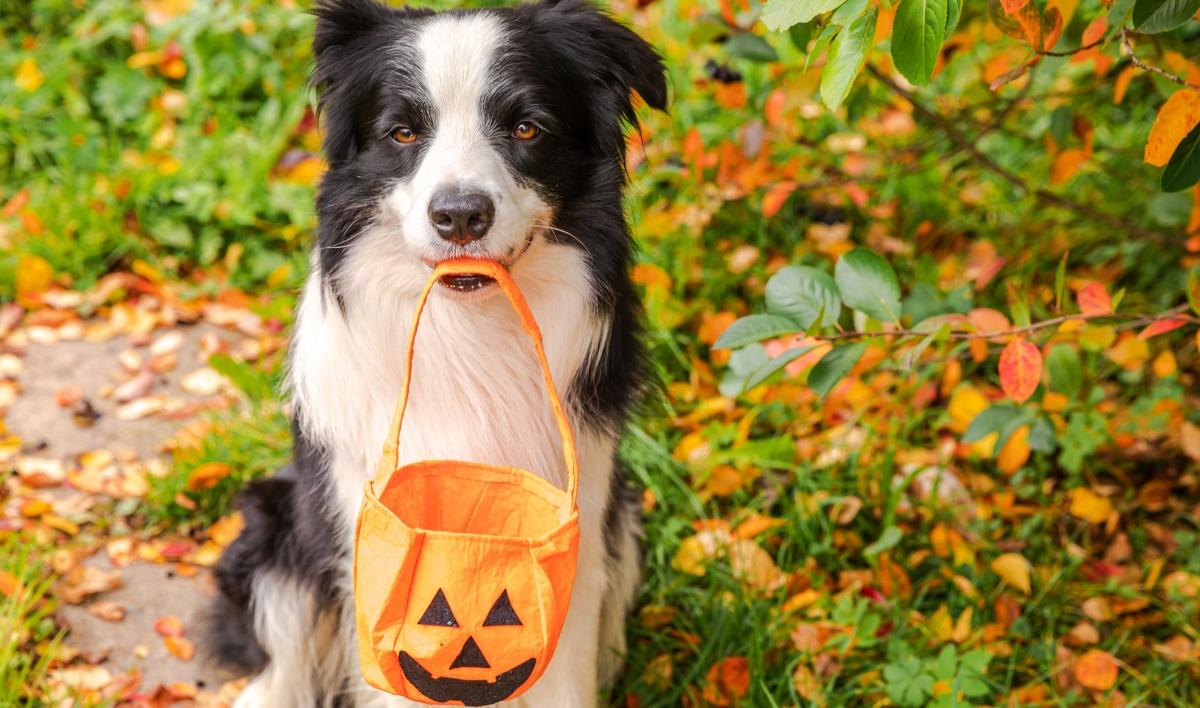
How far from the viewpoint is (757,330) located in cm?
223

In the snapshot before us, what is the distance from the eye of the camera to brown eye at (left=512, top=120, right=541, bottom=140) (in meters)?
2.20

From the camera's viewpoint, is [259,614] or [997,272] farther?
[997,272]

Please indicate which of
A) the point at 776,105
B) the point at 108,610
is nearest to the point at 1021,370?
the point at 776,105

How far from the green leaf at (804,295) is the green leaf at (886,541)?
3.23 feet

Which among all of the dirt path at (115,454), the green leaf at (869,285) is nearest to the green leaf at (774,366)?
the green leaf at (869,285)

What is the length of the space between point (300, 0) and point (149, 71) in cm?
73

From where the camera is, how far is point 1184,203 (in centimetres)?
336

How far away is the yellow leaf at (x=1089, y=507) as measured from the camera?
324 cm

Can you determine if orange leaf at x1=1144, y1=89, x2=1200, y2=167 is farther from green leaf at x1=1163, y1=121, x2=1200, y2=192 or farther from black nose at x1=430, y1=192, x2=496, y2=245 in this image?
black nose at x1=430, y1=192, x2=496, y2=245

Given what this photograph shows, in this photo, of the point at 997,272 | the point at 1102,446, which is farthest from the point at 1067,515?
the point at 997,272

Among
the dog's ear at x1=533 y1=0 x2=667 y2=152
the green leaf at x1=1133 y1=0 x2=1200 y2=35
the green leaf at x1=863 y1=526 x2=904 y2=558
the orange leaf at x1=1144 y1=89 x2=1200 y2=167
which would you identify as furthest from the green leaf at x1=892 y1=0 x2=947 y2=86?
the green leaf at x1=863 y1=526 x2=904 y2=558

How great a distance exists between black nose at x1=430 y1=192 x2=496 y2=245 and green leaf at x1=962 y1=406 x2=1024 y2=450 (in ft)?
4.54

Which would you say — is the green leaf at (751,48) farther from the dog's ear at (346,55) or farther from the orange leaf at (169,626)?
the orange leaf at (169,626)

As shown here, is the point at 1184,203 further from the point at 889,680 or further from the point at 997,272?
the point at 889,680
